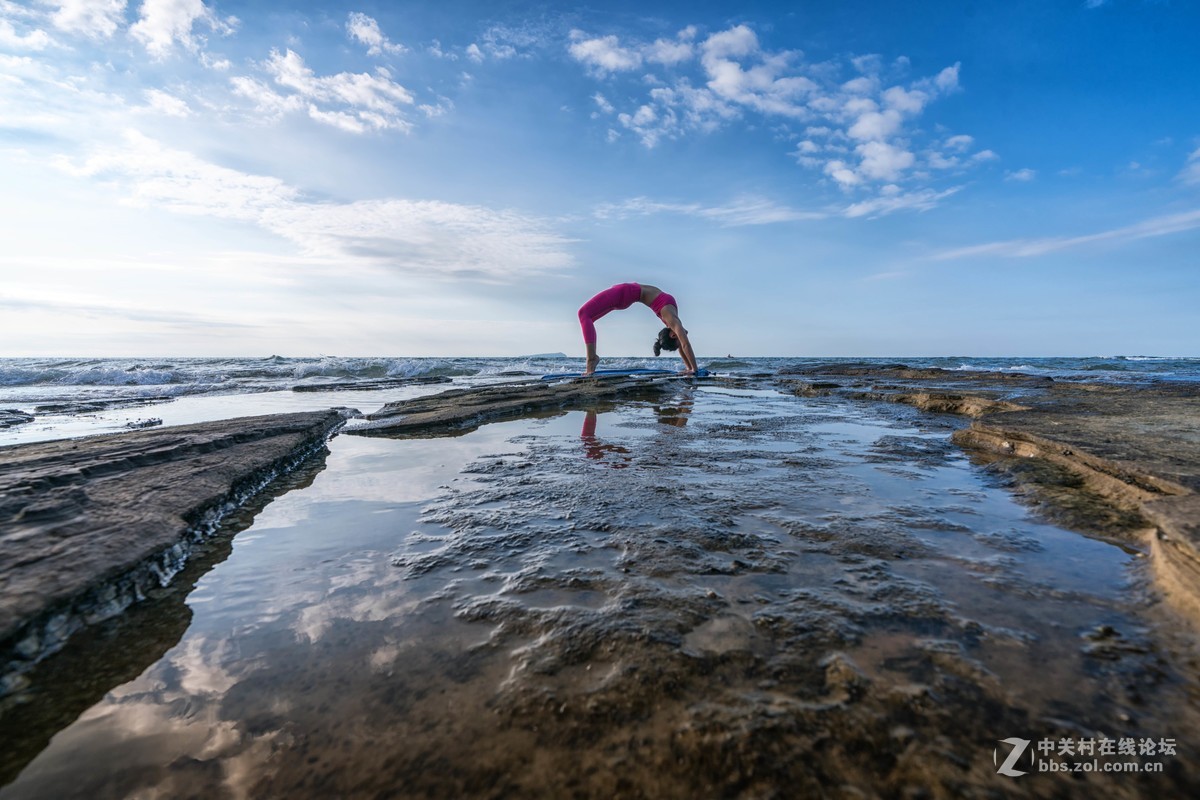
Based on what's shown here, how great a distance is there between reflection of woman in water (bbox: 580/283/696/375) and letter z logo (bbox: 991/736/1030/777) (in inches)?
361

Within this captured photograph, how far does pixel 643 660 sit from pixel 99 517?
7.08 feet

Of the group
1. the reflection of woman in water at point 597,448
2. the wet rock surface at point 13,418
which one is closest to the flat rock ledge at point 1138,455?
the reflection of woman in water at point 597,448

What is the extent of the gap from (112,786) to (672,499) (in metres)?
2.05

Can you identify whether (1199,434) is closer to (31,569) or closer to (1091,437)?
(1091,437)

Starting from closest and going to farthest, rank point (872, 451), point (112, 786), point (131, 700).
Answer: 1. point (112, 786)
2. point (131, 700)
3. point (872, 451)

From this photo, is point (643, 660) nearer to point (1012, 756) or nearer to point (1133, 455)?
point (1012, 756)

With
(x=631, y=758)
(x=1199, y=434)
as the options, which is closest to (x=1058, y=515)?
(x=1199, y=434)

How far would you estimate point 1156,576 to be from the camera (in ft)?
5.22

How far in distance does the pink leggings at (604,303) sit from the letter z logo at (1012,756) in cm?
917

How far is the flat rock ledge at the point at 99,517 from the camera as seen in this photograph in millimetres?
1351

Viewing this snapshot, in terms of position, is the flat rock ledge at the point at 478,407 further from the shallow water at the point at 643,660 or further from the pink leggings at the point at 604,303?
the shallow water at the point at 643,660

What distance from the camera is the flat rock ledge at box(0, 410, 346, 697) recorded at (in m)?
1.35

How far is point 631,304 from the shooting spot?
10344mm

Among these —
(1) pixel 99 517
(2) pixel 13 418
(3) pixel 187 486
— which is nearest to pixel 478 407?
(3) pixel 187 486
